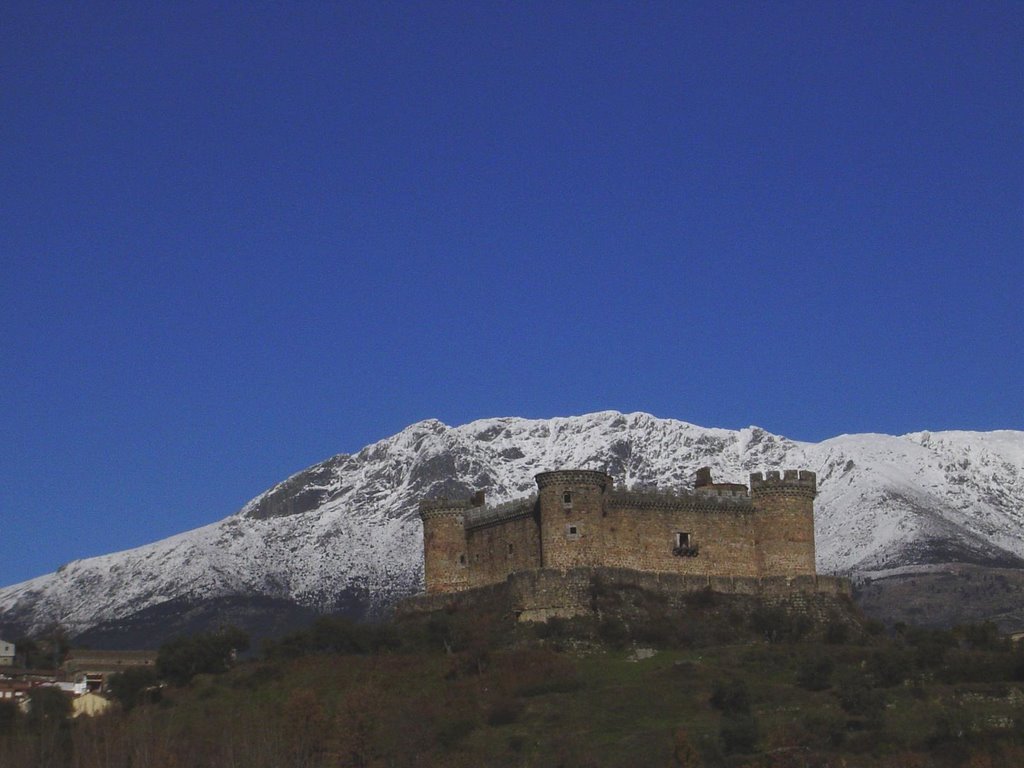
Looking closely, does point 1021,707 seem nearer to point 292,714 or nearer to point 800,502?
point 800,502

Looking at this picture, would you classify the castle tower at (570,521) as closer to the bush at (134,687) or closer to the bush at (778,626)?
the bush at (778,626)

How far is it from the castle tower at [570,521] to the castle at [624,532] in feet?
0.16

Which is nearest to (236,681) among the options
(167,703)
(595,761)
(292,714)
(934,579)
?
(167,703)

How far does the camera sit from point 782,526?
90062 mm

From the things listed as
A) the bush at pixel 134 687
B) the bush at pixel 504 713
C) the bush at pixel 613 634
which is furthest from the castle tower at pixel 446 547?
the bush at pixel 504 713

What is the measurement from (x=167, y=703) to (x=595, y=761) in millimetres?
27309

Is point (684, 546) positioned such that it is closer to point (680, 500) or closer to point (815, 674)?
point (680, 500)

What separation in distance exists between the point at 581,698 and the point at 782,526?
2006cm

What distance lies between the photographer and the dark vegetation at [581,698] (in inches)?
2611

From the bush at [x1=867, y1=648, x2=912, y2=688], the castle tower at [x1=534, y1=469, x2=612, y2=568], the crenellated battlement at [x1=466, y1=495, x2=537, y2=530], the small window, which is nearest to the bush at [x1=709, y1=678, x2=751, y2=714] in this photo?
the bush at [x1=867, y1=648, x2=912, y2=688]

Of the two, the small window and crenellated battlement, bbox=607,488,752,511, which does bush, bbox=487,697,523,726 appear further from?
the small window

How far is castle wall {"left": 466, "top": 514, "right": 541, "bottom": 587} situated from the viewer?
87625 mm

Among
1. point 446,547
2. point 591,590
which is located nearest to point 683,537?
point 591,590

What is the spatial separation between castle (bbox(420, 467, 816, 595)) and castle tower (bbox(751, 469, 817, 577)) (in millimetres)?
52
